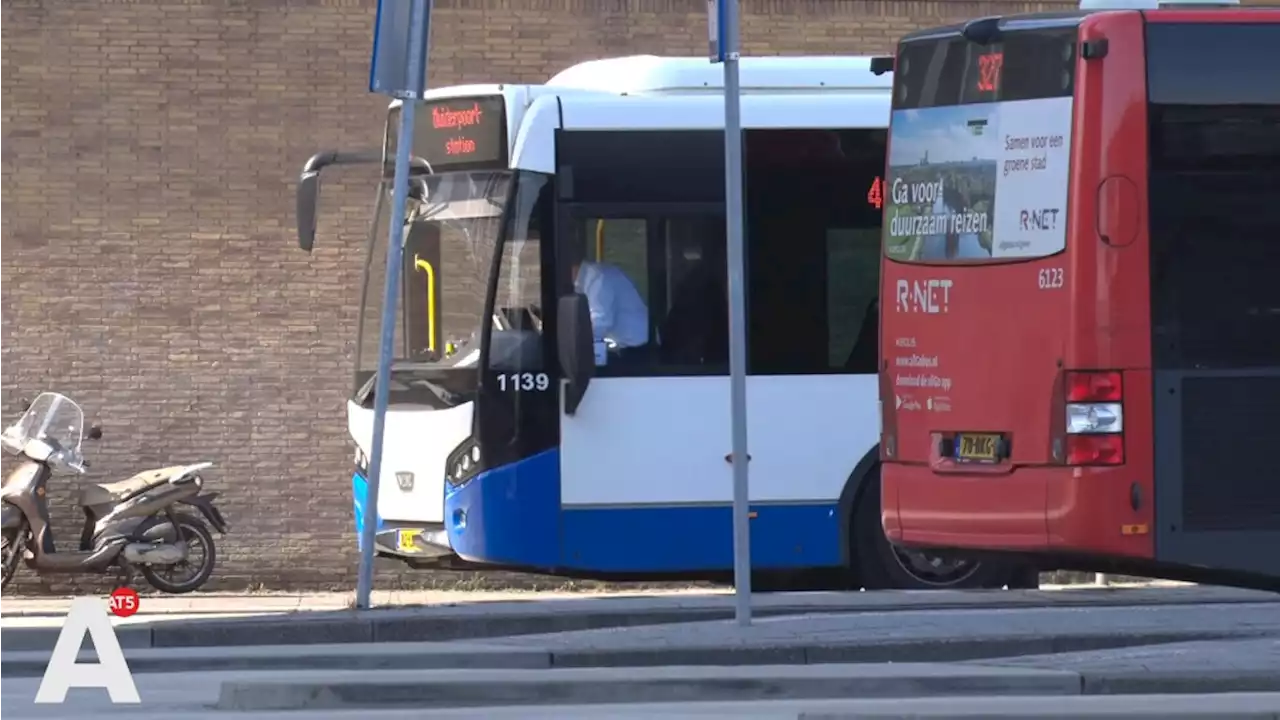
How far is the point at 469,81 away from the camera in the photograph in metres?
18.1

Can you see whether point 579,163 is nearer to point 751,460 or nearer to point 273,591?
point 751,460

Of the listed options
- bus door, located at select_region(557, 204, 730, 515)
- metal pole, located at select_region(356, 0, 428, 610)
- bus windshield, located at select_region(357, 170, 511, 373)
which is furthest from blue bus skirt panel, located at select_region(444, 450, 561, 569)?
bus windshield, located at select_region(357, 170, 511, 373)

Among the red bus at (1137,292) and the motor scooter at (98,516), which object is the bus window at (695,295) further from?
the motor scooter at (98,516)

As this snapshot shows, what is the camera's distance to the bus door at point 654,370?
13758 mm

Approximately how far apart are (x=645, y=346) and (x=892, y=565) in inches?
79.1

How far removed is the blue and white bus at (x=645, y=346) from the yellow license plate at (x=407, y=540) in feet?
0.05

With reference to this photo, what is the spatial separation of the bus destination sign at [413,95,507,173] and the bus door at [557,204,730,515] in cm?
58

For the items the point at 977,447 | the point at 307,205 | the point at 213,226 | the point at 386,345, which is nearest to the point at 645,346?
the point at 386,345

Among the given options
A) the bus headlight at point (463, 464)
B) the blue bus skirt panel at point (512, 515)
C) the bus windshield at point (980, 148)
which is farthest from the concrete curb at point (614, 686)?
the bus headlight at point (463, 464)

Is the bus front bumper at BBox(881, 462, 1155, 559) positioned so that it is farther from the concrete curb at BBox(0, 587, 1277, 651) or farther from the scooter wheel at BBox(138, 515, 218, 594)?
the scooter wheel at BBox(138, 515, 218, 594)

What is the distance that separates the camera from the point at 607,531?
13.8 m

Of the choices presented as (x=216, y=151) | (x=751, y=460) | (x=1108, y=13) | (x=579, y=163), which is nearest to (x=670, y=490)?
(x=751, y=460)

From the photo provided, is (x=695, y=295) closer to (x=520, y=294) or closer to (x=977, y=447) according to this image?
(x=520, y=294)

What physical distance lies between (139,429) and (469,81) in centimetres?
363
